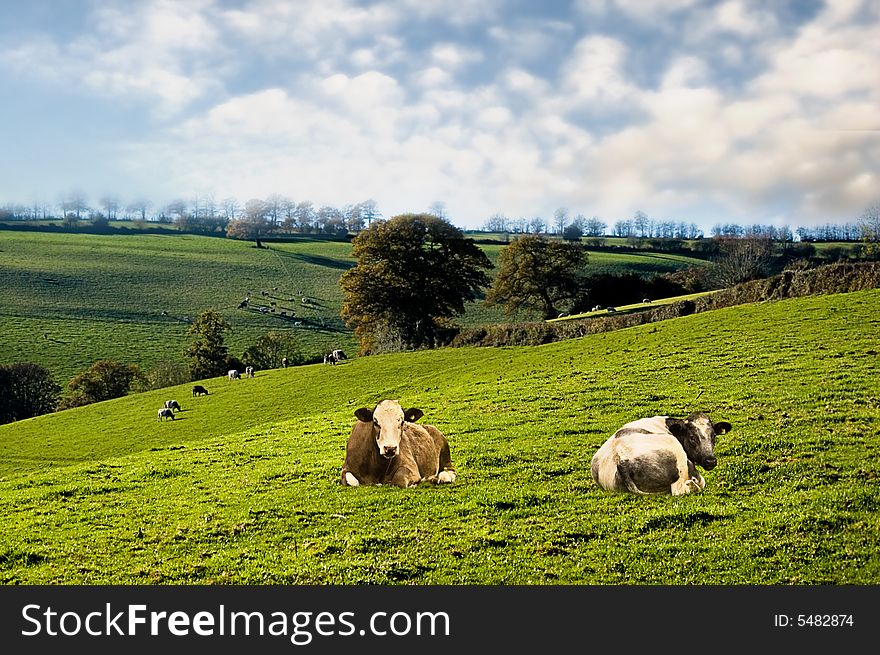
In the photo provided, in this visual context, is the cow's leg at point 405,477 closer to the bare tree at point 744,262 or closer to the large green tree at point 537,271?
the large green tree at point 537,271

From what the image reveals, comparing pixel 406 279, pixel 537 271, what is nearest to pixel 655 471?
pixel 406 279

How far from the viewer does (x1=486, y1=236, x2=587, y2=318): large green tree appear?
69.4 metres

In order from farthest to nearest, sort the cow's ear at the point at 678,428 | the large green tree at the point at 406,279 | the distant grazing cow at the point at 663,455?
the large green tree at the point at 406,279 → the cow's ear at the point at 678,428 → the distant grazing cow at the point at 663,455

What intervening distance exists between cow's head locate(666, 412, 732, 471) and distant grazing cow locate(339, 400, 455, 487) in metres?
3.66

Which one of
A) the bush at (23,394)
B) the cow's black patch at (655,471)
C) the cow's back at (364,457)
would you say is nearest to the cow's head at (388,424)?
the cow's back at (364,457)

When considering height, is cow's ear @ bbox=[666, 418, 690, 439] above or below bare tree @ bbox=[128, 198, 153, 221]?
below

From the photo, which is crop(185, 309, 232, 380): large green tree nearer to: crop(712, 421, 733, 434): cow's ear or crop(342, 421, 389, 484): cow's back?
crop(342, 421, 389, 484): cow's back

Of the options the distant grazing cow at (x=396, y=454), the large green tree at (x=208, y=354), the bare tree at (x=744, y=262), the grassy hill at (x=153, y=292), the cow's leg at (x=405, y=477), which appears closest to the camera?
the distant grazing cow at (x=396, y=454)

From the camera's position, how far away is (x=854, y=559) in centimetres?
838

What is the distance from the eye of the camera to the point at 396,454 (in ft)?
Result: 36.1

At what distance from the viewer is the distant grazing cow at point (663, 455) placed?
32.7ft

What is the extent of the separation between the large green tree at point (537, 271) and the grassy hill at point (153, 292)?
1092cm

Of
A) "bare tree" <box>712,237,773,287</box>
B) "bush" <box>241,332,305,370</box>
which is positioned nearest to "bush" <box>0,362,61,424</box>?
"bush" <box>241,332,305,370</box>

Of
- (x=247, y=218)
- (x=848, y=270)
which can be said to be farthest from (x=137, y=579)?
(x=247, y=218)
